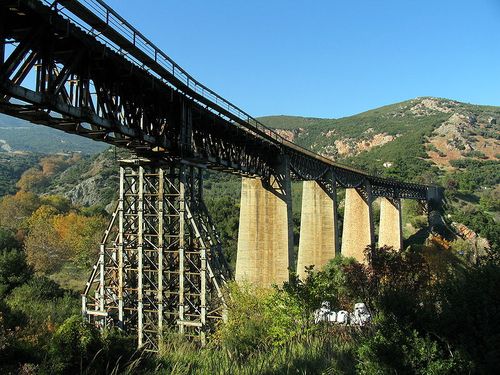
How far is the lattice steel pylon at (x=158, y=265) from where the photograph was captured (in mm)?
17312

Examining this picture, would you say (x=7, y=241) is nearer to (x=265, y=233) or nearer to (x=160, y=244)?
(x=265, y=233)

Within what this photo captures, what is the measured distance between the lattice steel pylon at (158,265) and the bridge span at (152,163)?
62 millimetres

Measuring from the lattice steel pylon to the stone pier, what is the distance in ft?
104

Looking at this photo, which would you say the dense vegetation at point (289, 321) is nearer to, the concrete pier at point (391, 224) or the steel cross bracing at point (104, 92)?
the steel cross bracing at point (104, 92)

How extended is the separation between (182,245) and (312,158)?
21.0 meters

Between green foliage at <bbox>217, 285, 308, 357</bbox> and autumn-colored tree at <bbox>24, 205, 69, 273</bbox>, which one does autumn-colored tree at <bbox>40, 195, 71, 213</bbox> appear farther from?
green foliage at <bbox>217, 285, 308, 357</bbox>

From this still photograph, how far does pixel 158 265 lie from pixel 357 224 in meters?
36.1

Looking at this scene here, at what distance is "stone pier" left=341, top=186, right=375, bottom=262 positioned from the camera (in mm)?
48094

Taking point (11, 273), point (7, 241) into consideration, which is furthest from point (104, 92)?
point (7, 241)

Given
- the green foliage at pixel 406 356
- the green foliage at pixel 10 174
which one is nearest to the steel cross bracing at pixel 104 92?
the green foliage at pixel 406 356

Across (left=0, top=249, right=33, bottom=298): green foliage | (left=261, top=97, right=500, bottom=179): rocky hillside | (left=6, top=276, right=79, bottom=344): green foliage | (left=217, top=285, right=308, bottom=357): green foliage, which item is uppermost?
(left=261, top=97, right=500, bottom=179): rocky hillside

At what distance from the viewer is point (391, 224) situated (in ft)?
196

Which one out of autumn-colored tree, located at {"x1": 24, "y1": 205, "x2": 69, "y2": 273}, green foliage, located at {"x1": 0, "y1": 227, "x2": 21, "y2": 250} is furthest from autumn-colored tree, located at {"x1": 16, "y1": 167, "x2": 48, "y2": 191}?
green foliage, located at {"x1": 0, "y1": 227, "x2": 21, "y2": 250}

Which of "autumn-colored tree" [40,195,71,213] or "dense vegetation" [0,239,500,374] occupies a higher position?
"autumn-colored tree" [40,195,71,213]
